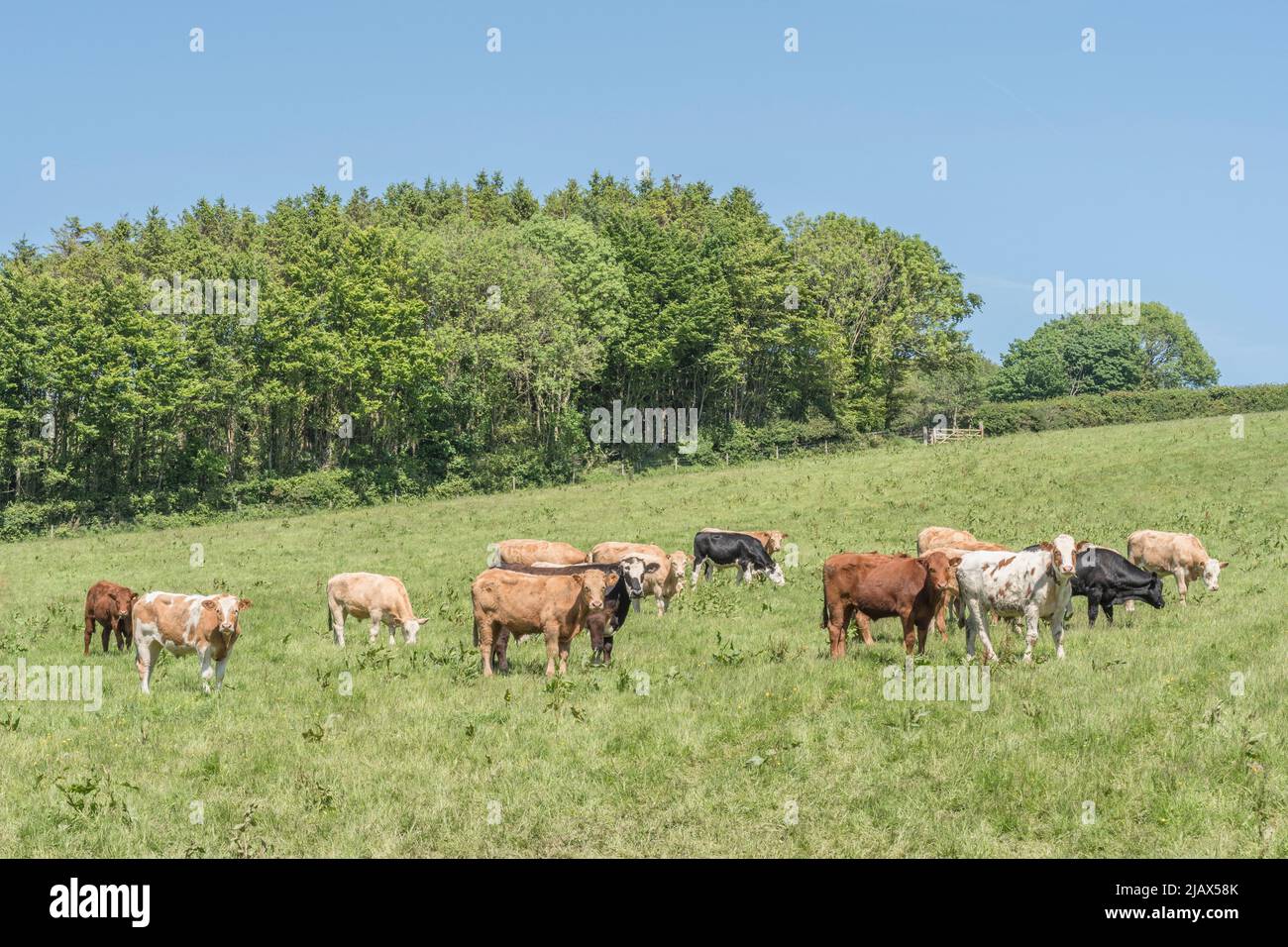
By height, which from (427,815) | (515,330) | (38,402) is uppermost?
(515,330)

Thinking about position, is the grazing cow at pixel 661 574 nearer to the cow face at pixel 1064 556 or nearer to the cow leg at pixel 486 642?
the cow leg at pixel 486 642

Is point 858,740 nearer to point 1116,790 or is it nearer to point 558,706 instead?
point 1116,790

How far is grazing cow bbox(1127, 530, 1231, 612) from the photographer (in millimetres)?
24688

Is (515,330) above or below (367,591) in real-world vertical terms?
above

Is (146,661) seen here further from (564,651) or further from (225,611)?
(564,651)

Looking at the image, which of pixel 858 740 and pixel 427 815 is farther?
pixel 858 740

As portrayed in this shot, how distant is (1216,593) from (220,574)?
27.8 metres

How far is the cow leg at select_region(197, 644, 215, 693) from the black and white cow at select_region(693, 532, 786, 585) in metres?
13.6

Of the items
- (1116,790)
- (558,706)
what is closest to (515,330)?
(558,706)

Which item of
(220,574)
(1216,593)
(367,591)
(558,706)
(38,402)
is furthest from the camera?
(38,402)

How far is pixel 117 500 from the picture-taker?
206 ft

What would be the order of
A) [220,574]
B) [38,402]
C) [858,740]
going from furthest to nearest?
[38,402] → [220,574] → [858,740]

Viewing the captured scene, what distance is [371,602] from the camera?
71.1 ft

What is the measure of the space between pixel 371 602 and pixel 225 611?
208 inches
